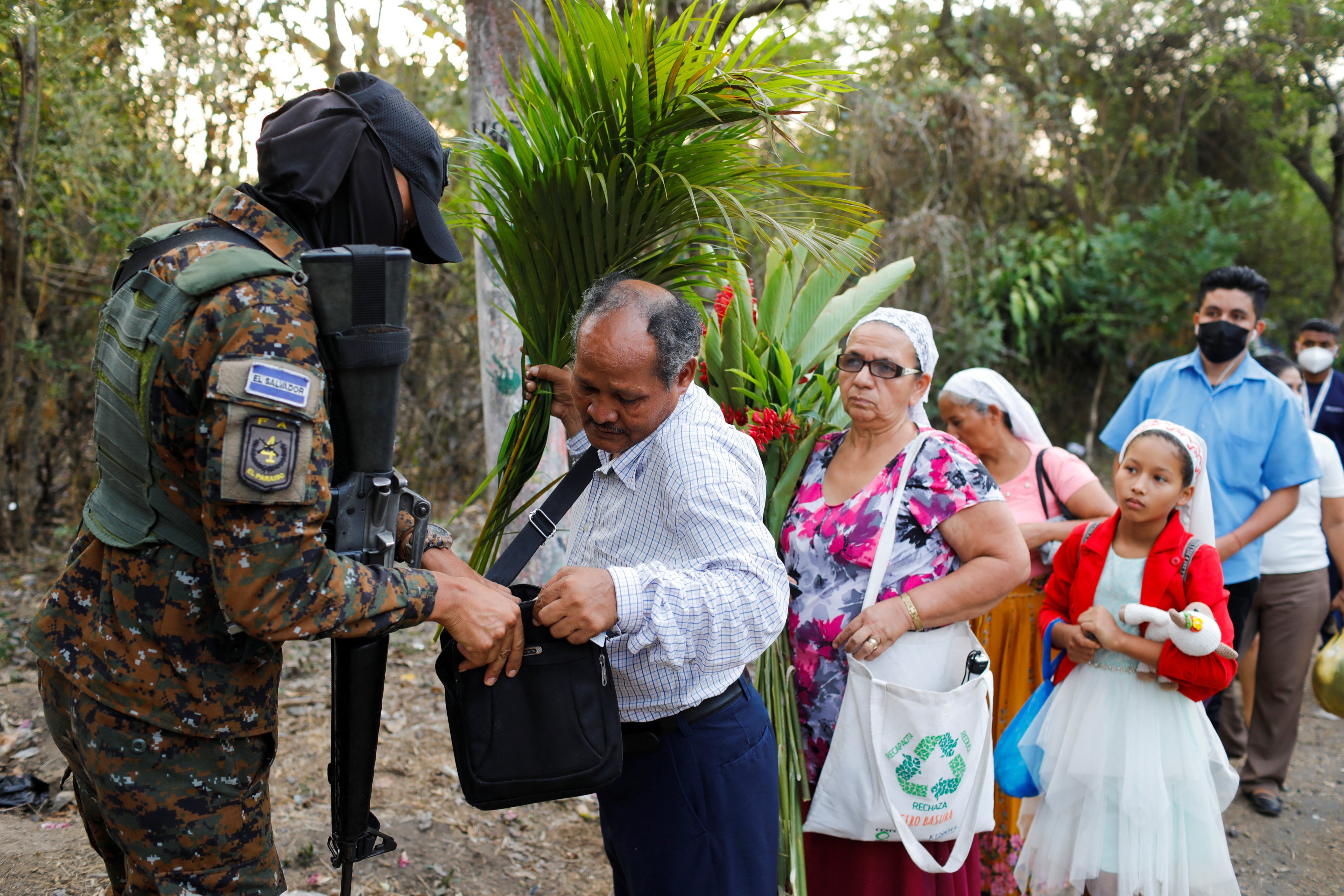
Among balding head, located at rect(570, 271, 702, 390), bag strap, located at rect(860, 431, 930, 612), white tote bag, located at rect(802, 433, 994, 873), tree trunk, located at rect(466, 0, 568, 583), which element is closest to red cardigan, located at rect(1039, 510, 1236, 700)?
white tote bag, located at rect(802, 433, 994, 873)

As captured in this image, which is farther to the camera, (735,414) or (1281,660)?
(1281,660)

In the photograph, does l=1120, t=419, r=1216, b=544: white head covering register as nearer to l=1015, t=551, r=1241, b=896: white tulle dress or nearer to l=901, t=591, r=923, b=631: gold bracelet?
l=1015, t=551, r=1241, b=896: white tulle dress

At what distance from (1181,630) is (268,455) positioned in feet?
7.83

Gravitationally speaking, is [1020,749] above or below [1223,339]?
below

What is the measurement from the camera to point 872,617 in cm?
231

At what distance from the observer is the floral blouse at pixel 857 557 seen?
2391 millimetres

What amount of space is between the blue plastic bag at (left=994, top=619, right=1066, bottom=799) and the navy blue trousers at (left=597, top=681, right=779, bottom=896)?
115cm

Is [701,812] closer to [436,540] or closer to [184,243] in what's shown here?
[436,540]

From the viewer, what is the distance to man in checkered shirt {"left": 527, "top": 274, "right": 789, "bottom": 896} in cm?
162

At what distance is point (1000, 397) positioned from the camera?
3305mm

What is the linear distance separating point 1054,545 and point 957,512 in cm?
111

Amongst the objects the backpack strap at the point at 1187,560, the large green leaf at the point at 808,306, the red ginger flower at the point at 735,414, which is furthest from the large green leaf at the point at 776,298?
the backpack strap at the point at 1187,560

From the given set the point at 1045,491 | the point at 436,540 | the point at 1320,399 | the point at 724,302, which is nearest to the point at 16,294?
the point at 724,302

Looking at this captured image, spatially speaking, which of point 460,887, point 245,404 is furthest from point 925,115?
point 245,404
